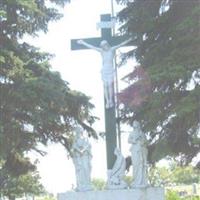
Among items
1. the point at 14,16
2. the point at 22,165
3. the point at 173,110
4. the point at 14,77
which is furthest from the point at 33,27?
the point at 173,110

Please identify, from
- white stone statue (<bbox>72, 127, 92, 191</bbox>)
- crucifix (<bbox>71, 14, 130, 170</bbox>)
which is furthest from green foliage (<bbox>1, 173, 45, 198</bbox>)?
white stone statue (<bbox>72, 127, 92, 191</bbox>)

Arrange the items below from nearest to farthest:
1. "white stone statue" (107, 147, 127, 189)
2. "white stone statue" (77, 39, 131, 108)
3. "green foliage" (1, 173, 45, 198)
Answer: "white stone statue" (107, 147, 127, 189) → "white stone statue" (77, 39, 131, 108) → "green foliage" (1, 173, 45, 198)

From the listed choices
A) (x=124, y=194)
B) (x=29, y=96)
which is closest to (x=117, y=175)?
(x=124, y=194)

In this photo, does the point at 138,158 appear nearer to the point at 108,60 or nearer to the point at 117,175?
the point at 117,175

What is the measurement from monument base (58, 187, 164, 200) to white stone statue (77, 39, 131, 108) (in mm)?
1932

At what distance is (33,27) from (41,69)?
55.8 inches

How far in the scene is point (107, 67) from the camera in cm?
1266

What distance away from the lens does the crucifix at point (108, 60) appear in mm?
12180

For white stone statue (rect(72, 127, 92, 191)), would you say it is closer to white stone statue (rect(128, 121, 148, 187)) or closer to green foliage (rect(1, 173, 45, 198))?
white stone statue (rect(128, 121, 148, 187))

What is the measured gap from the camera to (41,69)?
53.3 feet

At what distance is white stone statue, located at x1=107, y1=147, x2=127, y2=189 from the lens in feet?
37.6

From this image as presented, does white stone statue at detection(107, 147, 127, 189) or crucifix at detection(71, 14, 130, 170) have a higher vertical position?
crucifix at detection(71, 14, 130, 170)

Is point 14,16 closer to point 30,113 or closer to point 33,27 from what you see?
point 33,27

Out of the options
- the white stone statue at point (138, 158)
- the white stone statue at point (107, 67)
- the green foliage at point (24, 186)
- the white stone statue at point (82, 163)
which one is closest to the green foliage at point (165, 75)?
the white stone statue at point (107, 67)
